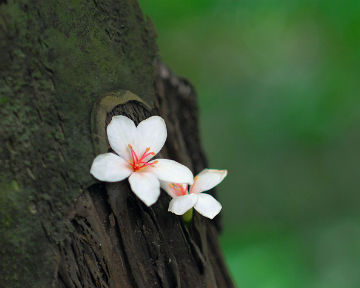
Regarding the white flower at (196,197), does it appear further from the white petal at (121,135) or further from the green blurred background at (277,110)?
the green blurred background at (277,110)

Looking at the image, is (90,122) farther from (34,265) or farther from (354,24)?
(354,24)

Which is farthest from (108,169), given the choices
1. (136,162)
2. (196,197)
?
(196,197)

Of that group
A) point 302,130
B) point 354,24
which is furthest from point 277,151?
point 354,24

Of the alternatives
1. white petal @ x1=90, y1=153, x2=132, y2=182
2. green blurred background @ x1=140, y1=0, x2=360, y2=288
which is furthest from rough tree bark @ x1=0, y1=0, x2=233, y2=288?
green blurred background @ x1=140, y1=0, x2=360, y2=288

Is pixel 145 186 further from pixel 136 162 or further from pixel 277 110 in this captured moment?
pixel 277 110

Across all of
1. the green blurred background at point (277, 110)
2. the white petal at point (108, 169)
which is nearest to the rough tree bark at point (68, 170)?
the white petal at point (108, 169)

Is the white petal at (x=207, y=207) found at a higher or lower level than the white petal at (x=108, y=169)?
lower
